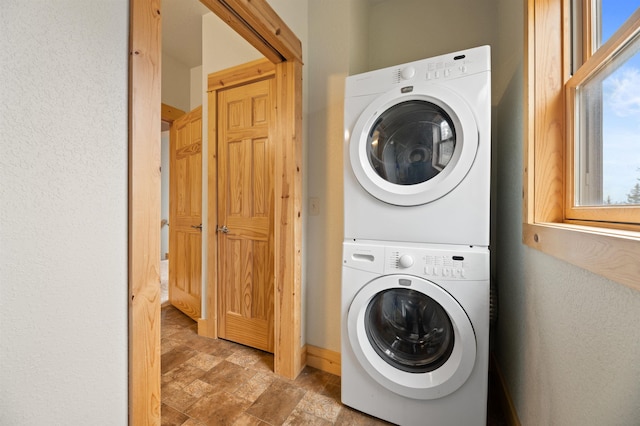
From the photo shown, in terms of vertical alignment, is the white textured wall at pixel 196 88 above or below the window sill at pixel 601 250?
above

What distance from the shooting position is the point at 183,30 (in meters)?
2.52

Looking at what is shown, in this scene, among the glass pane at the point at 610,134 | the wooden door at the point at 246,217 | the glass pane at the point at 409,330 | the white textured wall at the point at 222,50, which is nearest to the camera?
the glass pane at the point at 610,134

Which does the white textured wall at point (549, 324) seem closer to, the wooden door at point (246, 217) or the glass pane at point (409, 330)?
the glass pane at point (409, 330)

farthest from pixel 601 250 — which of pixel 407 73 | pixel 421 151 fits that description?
pixel 407 73

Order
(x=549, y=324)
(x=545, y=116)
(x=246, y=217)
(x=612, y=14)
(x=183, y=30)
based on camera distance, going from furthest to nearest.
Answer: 1. (x=183, y=30)
2. (x=246, y=217)
3. (x=545, y=116)
4. (x=549, y=324)
5. (x=612, y=14)

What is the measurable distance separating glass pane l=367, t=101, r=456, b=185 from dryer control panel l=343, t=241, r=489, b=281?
12.8 inches

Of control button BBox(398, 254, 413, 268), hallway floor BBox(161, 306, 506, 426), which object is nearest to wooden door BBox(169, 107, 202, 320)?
hallway floor BBox(161, 306, 506, 426)

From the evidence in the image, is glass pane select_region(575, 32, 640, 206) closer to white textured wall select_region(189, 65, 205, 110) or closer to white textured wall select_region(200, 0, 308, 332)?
white textured wall select_region(200, 0, 308, 332)

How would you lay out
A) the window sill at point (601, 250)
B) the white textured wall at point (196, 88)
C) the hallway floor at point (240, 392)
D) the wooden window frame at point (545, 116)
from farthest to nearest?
1. the white textured wall at point (196, 88)
2. the hallway floor at point (240, 392)
3. the wooden window frame at point (545, 116)
4. the window sill at point (601, 250)

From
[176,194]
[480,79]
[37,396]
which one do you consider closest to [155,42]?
[37,396]

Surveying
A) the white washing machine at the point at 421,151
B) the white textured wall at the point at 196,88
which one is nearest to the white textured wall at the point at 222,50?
the white washing machine at the point at 421,151

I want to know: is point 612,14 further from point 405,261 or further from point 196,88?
point 196,88

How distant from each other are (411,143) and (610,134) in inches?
25.4

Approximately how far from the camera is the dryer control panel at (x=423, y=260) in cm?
108
